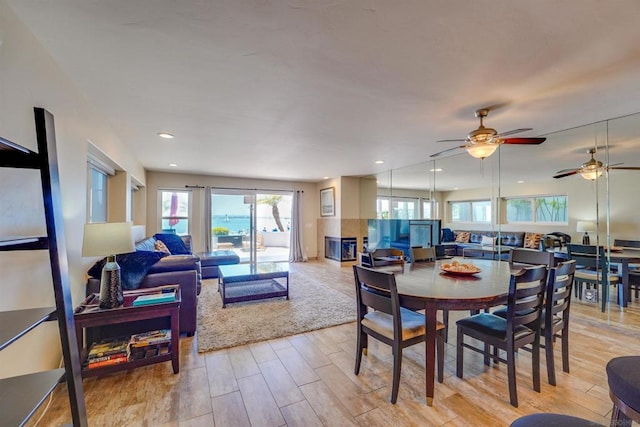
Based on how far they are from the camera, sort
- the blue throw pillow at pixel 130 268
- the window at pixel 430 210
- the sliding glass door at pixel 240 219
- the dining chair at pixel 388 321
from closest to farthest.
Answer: the dining chair at pixel 388 321 → the blue throw pillow at pixel 130 268 → the window at pixel 430 210 → the sliding glass door at pixel 240 219

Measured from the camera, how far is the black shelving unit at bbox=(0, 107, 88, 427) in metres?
1.00

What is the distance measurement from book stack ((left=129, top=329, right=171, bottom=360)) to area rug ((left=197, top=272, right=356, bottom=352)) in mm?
401

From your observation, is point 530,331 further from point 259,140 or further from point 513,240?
point 259,140

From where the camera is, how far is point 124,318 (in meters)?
2.11

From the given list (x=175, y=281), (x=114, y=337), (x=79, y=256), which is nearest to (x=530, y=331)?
(x=175, y=281)

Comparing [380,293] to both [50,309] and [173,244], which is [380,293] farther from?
[173,244]

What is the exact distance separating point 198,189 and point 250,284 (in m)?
3.28

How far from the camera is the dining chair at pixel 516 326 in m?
1.80

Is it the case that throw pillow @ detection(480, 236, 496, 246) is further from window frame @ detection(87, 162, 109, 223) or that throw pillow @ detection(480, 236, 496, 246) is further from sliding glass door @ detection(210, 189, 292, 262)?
window frame @ detection(87, 162, 109, 223)

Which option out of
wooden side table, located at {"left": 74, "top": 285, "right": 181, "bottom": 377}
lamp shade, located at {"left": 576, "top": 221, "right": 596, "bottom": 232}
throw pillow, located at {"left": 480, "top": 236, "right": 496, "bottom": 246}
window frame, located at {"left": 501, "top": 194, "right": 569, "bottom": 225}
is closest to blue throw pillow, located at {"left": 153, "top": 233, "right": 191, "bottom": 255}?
wooden side table, located at {"left": 74, "top": 285, "right": 181, "bottom": 377}

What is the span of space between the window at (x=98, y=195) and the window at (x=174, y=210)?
278cm

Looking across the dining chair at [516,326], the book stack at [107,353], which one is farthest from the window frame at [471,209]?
the book stack at [107,353]

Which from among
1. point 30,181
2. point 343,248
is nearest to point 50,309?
point 30,181

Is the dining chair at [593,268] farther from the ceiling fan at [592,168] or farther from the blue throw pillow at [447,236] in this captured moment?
the blue throw pillow at [447,236]
